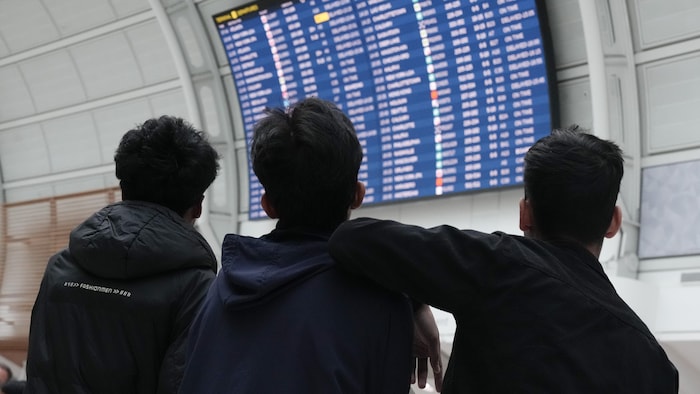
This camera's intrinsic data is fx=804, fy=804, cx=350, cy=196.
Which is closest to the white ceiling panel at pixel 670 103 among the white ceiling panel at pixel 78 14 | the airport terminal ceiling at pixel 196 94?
the airport terminal ceiling at pixel 196 94

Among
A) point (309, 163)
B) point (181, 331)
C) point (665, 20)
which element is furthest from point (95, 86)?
point (309, 163)

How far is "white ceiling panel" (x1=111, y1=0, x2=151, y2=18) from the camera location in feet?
19.8

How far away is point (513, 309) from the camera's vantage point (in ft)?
4.72

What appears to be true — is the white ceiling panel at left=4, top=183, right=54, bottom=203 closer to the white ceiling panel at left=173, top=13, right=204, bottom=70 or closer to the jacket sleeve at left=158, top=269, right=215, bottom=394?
the white ceiling panel at left=173, top=13, right=204, bottom=70

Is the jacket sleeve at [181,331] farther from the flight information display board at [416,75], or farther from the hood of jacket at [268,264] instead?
the flight information display board at [416,75]

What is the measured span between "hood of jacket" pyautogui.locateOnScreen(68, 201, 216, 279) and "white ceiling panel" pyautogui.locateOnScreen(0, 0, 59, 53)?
512 cm

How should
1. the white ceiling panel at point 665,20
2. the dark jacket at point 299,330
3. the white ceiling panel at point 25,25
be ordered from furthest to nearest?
1. the white ceiling panel at point 25,25
2. the white ceiling panel at point 665,20
3. the dark jacket at point 299,330

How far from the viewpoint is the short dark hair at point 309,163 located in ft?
4.88

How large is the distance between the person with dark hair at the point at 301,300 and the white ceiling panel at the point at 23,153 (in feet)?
19.8

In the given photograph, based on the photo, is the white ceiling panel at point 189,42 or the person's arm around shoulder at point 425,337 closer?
the person's arm around shoulder at point 425,337

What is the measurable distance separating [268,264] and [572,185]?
23.3 inches

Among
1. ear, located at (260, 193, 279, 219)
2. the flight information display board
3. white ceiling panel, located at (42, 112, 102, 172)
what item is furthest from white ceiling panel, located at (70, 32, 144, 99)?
ear, located at (260, 193, 279, 219)

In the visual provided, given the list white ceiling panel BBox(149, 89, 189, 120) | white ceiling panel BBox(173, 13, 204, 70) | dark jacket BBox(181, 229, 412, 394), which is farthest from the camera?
white ceiling panel BBox(149, 89, 189, 120)

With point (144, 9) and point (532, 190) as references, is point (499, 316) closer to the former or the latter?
point (532, 190)
